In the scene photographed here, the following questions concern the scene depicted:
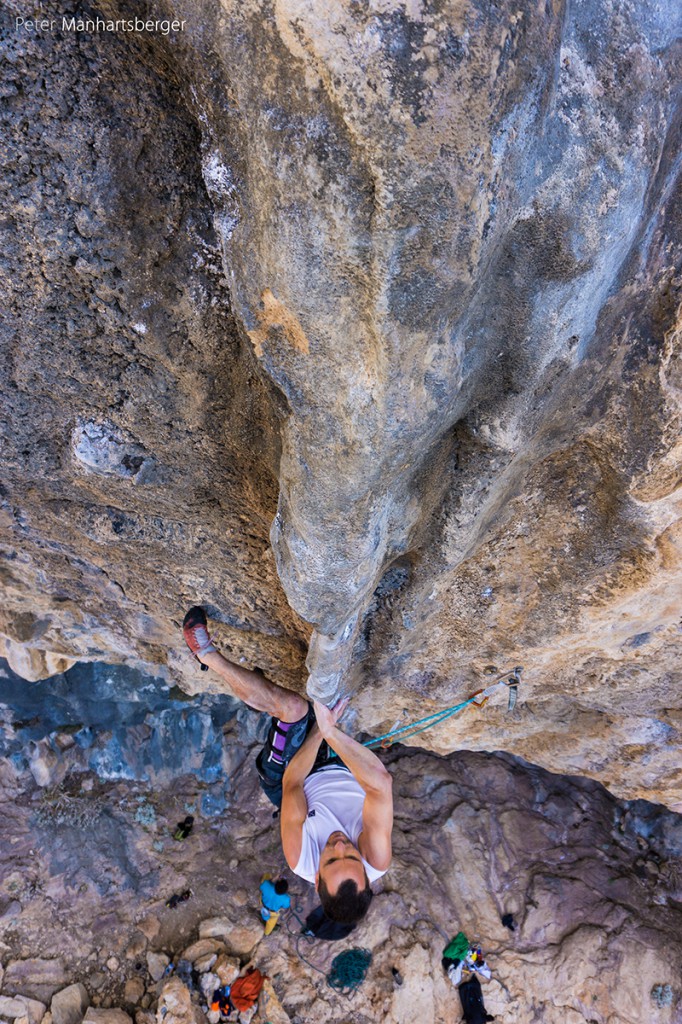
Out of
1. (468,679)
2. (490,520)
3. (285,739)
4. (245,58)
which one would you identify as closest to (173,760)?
(285,739)

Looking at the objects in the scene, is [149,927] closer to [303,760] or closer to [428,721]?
[303,760]

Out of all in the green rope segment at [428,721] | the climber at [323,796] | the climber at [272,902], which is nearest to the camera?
the climber at [323,796]

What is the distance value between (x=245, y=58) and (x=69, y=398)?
2.44ft

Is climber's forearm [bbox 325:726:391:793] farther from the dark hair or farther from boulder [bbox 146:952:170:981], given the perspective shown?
boulder [bbox 146:952:170:981]

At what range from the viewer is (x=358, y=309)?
83 cm

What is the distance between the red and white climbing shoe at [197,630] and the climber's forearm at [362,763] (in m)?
0.51

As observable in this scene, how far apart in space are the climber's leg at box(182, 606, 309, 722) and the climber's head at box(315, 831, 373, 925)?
0.52m

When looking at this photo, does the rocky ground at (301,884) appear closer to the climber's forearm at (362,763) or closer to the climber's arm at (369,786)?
the climber's arm at (369,786)

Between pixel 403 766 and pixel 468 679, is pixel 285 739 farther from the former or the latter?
pixel 403 766

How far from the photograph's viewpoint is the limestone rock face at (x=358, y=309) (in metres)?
0.72

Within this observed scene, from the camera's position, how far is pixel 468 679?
6.77ft

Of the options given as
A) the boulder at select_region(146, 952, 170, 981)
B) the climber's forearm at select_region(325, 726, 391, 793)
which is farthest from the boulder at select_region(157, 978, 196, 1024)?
the climber's forearm at select_region(325, 726, 391, 793)

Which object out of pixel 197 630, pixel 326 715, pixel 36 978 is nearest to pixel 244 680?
pixel 197 630

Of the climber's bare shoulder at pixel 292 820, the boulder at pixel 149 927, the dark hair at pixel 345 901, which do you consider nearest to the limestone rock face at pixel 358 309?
the climber's bare shoulder at pixel 292 820
